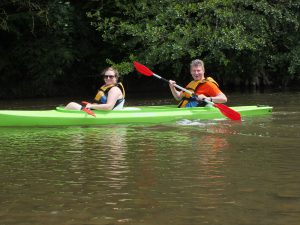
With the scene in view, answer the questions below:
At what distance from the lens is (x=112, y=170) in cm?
489

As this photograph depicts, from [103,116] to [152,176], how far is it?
12.8ft

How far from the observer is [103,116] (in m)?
8.44

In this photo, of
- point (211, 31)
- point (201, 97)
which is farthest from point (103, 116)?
point (211, 31)

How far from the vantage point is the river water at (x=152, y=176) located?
138 inches

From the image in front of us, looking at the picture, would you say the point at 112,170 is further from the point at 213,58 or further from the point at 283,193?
the point at 213,58

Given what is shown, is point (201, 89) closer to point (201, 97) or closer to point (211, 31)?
point (201, 97)

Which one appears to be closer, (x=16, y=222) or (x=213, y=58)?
(x=16, y=222)

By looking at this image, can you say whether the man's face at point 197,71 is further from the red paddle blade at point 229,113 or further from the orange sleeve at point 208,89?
the red paddle blade at point 229,113

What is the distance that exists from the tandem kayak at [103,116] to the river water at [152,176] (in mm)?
399

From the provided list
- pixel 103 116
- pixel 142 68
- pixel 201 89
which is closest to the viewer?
pixel 103 116

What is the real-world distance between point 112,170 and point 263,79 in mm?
14497

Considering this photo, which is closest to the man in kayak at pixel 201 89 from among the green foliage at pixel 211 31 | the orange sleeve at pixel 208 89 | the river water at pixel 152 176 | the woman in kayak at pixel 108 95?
the orange sleeve at pixel 208 89

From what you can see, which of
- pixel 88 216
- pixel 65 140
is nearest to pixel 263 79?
pixel 65 140

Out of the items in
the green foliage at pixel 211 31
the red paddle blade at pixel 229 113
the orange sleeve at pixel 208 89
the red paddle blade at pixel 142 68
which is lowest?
the red paddle blade at pixel 229 113
